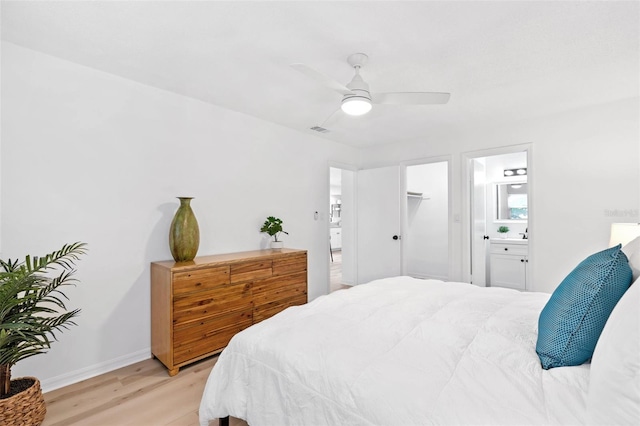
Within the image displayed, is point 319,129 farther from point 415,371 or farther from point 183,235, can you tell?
point 415,371

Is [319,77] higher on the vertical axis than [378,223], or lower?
higher

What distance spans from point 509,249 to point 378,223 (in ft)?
6.75

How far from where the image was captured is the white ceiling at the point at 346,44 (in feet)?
5.91

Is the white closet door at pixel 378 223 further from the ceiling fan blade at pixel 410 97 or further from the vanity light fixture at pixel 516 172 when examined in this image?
the ceiling fan blade at pixel 410 97

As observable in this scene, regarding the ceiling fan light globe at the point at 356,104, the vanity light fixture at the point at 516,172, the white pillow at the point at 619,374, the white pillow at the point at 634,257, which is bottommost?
the white pillow at the point at 619,374

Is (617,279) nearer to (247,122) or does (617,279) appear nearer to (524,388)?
(524,388)

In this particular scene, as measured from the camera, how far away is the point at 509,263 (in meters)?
4.82

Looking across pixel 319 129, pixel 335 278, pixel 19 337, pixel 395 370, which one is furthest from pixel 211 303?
pixel 335 278

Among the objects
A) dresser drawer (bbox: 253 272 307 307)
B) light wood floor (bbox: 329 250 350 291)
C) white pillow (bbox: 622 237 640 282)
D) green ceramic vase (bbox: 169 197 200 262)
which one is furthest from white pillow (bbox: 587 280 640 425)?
light wood floor (bbox: 329 250 350 291)

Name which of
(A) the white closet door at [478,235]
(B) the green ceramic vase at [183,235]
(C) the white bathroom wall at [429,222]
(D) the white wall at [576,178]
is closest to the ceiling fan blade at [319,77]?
(B) the green ceramic vase at [183,235]

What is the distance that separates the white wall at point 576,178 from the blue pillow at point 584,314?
8.74 ft

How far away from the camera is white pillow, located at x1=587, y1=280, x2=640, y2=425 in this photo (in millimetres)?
783

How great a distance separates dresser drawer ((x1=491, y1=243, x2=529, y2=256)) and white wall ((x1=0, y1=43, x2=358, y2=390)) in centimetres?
389

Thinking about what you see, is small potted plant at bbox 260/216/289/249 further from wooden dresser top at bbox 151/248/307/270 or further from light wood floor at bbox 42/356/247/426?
light wood floor at bbox 42/356/247/426
